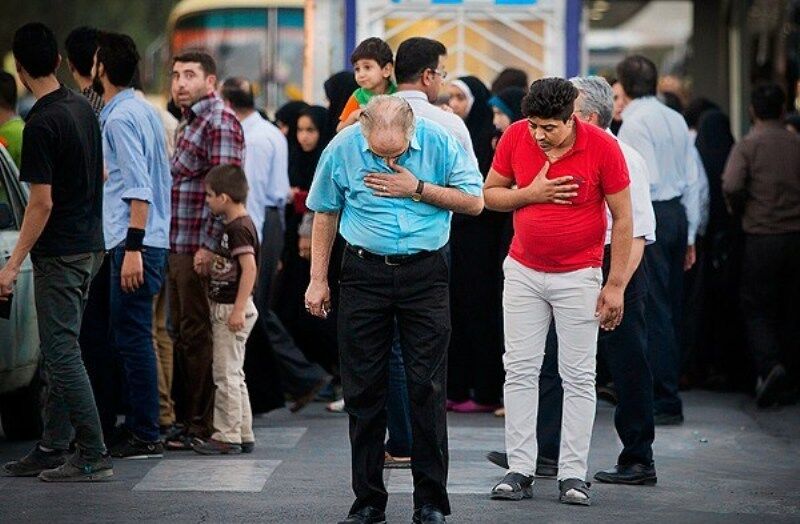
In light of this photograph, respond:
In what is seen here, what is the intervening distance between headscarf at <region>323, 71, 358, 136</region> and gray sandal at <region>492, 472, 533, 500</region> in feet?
9.63

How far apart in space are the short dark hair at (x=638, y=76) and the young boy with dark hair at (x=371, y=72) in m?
2.13

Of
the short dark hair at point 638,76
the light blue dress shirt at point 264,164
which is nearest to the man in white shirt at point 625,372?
the short dark hair at point 638,76

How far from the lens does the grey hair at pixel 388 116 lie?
7.18 metres

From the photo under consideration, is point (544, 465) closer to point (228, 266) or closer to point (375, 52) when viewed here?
point (228, 266)

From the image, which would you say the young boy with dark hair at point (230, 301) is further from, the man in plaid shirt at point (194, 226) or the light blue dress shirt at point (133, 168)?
the light blue dress shirt at point (133, 168)

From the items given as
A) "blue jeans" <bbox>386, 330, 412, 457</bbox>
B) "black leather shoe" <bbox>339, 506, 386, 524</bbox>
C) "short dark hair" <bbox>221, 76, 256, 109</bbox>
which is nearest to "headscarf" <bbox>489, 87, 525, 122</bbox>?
"short dark hair" <bbox>221, 76, 256, 109</bbox>

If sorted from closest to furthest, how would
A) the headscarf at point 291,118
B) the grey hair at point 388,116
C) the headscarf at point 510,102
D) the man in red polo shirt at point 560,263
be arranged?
the grey hair at point 388,116 < the man in red polo shirt at point 560,263 < the headscarf at point 510,102 < the headscarf at point 291,118

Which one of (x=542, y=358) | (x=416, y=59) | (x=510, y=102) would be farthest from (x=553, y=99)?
(x=510, y=102)

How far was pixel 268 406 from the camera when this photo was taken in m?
10.7

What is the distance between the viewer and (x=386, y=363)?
7.39m

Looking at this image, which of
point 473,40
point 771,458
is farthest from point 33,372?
point 473,40

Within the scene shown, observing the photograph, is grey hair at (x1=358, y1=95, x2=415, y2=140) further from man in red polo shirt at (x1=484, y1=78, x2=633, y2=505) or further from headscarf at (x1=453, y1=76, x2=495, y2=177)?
headscarf at (x1=453, y1=76, x2=495, y2=177)

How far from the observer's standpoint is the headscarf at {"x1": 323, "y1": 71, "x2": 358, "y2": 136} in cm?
1027

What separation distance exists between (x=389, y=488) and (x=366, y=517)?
1.02 metres
